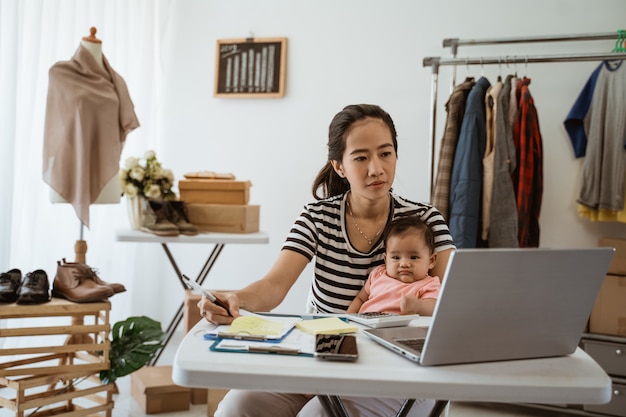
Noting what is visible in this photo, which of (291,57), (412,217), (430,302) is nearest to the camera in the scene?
(430,302)

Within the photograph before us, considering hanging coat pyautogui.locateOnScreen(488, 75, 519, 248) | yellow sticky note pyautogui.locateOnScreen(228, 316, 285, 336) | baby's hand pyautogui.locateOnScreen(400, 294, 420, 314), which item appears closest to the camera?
yellow sticky note pyautogui.locateOnScreen(228, 316, 285, 336)

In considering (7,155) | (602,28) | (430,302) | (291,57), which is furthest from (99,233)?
(602,28)

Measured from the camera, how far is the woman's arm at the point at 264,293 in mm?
1325

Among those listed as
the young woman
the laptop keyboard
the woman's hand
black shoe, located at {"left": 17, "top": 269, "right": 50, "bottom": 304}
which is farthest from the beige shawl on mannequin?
the laptop keyboard

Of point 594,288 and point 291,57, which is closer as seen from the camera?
point 594,288

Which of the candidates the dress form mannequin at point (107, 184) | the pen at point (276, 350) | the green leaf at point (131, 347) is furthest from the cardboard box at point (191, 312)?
the pen at point (276, 350)

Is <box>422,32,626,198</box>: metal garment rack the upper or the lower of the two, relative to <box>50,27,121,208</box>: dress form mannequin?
upper

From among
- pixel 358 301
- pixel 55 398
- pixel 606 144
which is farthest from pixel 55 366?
pixel 606 144

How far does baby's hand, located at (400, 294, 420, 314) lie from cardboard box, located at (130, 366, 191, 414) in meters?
1.58

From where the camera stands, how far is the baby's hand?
1489mm

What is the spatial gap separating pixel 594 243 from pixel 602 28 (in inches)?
44.5

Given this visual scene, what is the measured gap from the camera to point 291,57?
3820 mm

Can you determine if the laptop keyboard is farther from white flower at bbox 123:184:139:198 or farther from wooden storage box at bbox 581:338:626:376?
white flower at bbox 123:184:139:198

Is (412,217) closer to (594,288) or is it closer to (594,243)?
(594,288)
